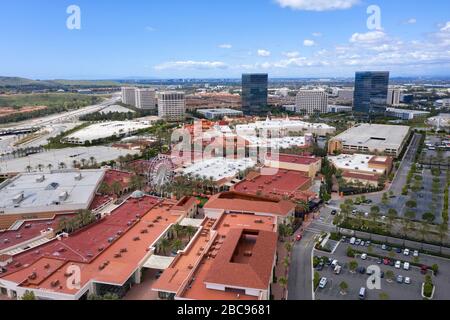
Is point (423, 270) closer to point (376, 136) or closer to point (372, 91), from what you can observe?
point (376, 136)

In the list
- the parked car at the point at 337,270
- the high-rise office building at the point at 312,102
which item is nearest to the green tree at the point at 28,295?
the parked car at the point at 337,270

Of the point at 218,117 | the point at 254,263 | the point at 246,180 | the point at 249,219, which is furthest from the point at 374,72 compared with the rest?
the point at 254,263

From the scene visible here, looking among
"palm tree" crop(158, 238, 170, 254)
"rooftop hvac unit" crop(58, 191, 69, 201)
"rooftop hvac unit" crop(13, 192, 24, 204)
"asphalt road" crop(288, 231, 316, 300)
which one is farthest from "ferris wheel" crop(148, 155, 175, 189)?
"asphalt road" crop(288, 231, 316, 300)

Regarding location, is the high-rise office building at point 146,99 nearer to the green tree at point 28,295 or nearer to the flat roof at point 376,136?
the flat roof at point 376,136

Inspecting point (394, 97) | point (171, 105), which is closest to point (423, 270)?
point (171, 105)

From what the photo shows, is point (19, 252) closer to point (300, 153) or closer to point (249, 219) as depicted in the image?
point (249, 219)

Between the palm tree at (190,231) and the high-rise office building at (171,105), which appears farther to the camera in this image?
the high-rise office building at (171,105)
